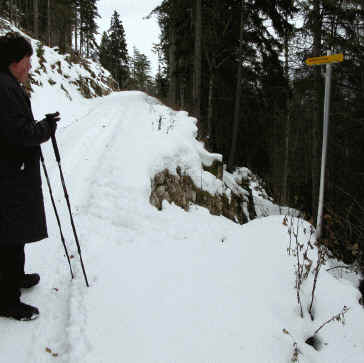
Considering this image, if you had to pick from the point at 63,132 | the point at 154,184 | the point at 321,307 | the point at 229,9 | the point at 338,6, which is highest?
the point at 229,9

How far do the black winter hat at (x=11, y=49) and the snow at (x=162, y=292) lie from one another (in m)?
2.18

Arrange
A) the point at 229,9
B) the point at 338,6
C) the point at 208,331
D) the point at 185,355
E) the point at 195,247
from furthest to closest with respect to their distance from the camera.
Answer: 1. the point at 229,9
2. the point at 338,6
3. the point at 195,247
4. the point at 208,331
5. the point at 185,355

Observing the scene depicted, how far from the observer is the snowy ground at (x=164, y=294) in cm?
219

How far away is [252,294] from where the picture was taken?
300 centimetres

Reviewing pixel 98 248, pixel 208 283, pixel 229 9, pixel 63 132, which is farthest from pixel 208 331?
pixel 229 9

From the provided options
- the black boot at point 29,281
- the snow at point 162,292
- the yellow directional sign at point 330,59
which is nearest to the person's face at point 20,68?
the black boot at point 29,281

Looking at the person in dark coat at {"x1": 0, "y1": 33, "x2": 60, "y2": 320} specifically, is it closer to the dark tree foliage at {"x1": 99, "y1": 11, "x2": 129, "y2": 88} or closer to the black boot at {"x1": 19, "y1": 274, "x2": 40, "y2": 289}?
the black boot at {"x1": 19, "y1": 274, "x2": 40, "y2": 289}

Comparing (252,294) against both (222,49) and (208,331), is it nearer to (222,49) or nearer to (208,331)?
(208,331)

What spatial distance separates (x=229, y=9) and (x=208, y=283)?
12.3m

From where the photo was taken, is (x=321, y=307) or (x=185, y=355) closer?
(x=185, y=355)

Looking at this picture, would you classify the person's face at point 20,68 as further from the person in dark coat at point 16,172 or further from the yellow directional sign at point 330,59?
the yellow directional sign at point 330,59

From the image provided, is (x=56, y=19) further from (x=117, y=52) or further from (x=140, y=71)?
(x=140, y=71)

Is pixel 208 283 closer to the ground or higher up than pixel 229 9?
closer to the ground

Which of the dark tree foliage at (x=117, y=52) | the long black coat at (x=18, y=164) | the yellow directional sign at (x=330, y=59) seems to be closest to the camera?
the long black coat at (x=18, y=164)
